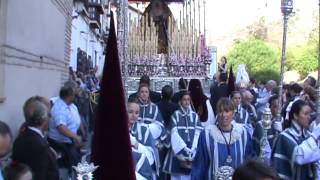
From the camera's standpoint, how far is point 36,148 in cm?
572

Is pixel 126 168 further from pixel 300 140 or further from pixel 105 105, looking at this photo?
pixel 300 140

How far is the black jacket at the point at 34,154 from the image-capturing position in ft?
18.7

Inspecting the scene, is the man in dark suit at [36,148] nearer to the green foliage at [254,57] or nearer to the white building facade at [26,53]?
the white building facade at [26,53]

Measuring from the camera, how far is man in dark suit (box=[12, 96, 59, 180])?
18.7ft

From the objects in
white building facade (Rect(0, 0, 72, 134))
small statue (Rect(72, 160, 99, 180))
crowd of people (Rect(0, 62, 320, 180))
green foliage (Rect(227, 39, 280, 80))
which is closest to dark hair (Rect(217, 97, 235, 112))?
crowd of people (Rect(0, 62, 320, 180))

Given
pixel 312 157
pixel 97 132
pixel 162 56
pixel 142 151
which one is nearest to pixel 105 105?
pixel 97 132

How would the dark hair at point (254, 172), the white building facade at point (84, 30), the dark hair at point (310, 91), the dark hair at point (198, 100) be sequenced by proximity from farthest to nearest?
the white building facade at point (84, 30)
the dark hair at point (310, 91)
the dark hair at point (198, 100)
the dark hair at point (254, 172)

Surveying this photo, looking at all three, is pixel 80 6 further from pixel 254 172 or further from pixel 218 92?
pixel 254 172

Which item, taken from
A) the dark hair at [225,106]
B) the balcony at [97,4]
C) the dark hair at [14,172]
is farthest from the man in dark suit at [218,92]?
the balcony at [97,4]

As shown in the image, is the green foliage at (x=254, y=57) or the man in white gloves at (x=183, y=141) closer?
the man in white gloves at (x=183, y=141)

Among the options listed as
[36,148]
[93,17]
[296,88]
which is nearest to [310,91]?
[296,88]

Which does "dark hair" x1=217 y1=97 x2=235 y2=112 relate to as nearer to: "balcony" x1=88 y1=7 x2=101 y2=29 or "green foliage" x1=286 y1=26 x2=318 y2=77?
"balcony" x1=88 y1=7 x2=101 y2=29

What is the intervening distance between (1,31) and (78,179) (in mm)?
3061

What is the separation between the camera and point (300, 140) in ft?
21.0
